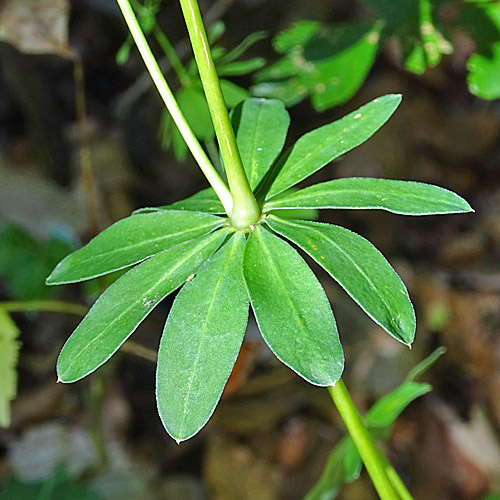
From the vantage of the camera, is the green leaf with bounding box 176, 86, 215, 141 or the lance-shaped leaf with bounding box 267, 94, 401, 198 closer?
the lance-shaped leaf with bounding box 267, 94, 401, 198

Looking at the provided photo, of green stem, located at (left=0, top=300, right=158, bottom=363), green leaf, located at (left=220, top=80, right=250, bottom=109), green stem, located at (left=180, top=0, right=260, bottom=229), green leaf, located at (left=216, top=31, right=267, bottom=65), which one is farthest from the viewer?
green leaf, located at (left=216, top=31, right=267, bottom=65)

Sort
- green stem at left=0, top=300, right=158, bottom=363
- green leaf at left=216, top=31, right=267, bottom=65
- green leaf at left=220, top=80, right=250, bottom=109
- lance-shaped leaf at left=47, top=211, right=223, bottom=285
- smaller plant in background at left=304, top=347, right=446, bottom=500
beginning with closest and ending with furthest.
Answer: lance-shaped leaf at left=47, top=211, right=223, bottom=285 < smaller plant in background at left=304, top=347, right=446, bottom=500 < green stem at left=0, top=300, right=158, bottom=363 < green leaf at left=220, top=80, right=250, bottom=109 < green leaf at left=216, top=31, right=267, bottom=65

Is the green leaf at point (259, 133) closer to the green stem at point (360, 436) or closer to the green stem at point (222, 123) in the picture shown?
the green stem at point (222, 123)

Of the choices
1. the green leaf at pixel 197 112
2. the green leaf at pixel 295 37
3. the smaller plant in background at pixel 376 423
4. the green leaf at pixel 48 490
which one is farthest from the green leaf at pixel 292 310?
the green leaf at pixel 48 490

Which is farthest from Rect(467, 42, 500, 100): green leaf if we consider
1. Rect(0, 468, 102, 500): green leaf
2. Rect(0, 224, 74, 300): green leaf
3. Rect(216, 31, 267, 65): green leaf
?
Rect(0, 468, 102, 500): green leaf

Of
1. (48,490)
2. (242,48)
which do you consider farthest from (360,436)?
(242,48)

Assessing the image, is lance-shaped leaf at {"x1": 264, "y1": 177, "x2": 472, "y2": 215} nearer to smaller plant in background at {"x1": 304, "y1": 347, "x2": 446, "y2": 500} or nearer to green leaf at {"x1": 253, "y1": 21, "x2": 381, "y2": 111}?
smaller plant in background at {"x1": 304, "y1": 347, "x2": 446, "y2": 500}

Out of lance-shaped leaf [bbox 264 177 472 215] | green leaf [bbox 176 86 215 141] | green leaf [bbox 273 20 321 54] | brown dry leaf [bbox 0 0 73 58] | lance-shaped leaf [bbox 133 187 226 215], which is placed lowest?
green leaf [bbox 176 86 215 141]

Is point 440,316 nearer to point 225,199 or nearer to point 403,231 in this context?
point 403,231

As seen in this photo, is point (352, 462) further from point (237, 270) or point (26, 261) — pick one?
point (26, 261)
